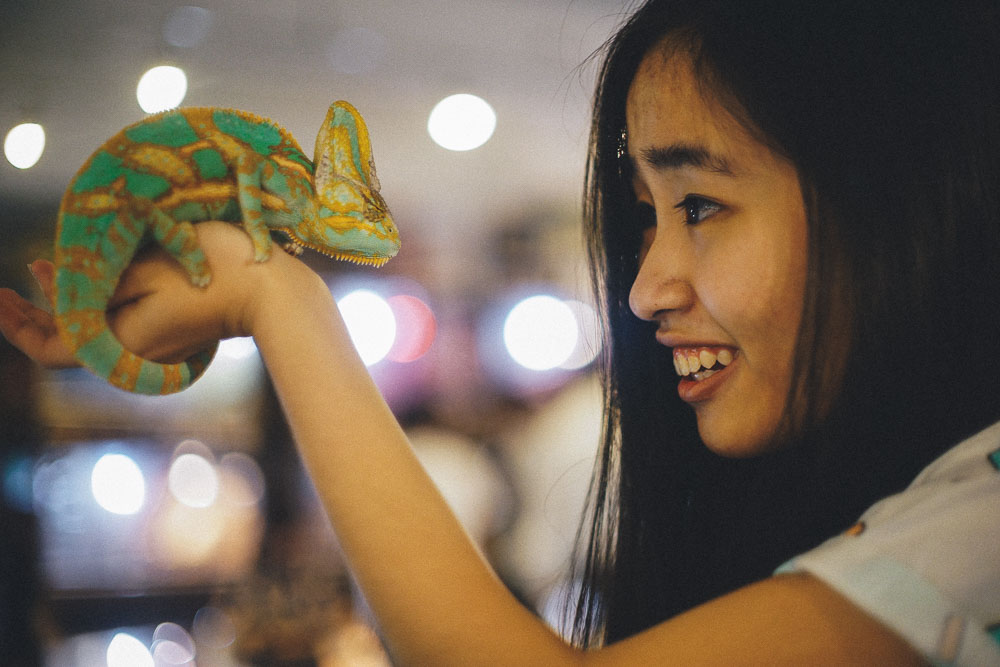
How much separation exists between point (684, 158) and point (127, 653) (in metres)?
2.35

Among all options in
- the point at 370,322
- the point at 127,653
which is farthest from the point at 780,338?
the point at 370,322

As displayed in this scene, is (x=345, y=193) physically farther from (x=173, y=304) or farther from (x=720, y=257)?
(x=720, y=257)

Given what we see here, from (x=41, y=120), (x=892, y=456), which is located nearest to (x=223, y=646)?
(x=41, y=120)

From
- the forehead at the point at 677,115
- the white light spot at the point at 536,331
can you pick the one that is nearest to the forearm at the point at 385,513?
Answer: the forehead at the point at 677,115

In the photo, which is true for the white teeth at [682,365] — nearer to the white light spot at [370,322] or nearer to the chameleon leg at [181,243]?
the chameleon leg at [181,243]

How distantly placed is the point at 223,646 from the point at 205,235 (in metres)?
2.18

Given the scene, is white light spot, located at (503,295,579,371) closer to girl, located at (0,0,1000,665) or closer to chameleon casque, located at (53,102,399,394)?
girl, located at (0,0,1000,665)

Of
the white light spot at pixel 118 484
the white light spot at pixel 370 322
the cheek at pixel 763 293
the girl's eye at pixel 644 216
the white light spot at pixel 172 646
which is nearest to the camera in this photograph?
the cheek at pixel 763 293

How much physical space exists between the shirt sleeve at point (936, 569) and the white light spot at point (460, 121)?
2.31m

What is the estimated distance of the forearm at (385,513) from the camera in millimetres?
446

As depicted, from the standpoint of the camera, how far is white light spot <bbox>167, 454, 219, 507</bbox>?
8.76 feet

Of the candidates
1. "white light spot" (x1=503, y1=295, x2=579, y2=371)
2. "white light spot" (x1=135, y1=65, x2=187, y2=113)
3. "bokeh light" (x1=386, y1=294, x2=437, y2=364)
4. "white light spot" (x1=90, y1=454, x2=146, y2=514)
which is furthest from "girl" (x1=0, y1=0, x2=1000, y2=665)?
"white light spot" (x1=503, y1=295, x2=579, y2=371)

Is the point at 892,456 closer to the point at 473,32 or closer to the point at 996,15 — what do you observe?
the point at 996,15

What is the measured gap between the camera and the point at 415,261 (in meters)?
3.47
